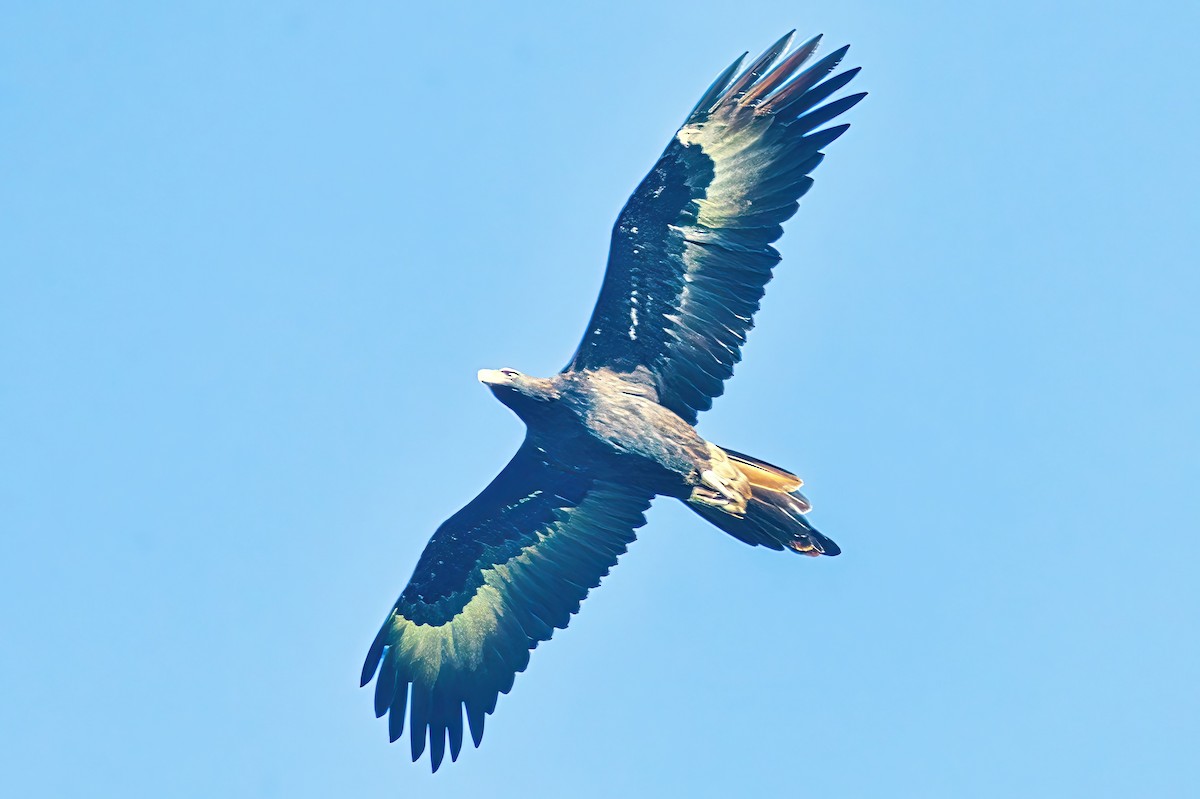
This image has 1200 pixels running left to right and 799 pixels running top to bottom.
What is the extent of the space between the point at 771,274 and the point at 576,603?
13.5 feet

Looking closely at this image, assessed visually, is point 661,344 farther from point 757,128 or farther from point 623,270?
point 757,128

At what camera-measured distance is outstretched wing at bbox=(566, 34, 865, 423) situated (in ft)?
48.6

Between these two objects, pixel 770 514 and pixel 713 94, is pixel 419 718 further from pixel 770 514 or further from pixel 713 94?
pixel 713 94

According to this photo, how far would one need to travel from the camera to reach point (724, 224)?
14.9m

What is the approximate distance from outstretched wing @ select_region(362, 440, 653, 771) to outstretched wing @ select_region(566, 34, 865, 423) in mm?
2251

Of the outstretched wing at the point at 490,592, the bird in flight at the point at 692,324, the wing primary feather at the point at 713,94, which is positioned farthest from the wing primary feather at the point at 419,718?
the wing primary feather at the point at 713,94

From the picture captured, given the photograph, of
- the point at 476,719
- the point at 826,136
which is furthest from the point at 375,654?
the point at 826,136

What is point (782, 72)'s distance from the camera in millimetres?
14844

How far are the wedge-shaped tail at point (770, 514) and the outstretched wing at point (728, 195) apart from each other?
1.24m

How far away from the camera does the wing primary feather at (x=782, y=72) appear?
14719 millimetres

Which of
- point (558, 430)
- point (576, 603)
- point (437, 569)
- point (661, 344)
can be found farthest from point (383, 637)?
point (661, 344)

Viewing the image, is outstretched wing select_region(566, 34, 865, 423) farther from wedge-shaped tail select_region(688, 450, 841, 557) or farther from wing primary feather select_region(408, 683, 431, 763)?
wing primary feather select_region(408, 683, 431, 763)

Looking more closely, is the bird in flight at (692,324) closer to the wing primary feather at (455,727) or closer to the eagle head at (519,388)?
the eagle head at (519,388)

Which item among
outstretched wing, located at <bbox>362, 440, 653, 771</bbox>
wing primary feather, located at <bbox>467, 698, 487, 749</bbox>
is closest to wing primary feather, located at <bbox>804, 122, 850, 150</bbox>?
outstretched wing, located at <bbox>362, 440, 653, 771</bbox>
